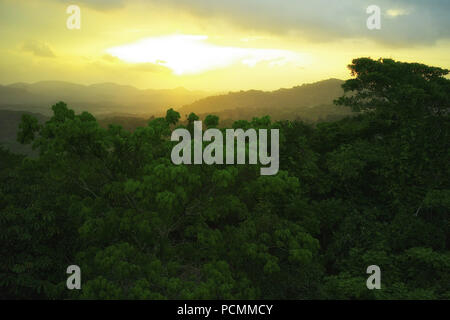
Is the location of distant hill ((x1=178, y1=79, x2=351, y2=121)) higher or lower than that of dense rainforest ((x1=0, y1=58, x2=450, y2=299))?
higher

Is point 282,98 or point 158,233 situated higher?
point 282,98

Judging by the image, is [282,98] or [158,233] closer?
Answer: [158,233]

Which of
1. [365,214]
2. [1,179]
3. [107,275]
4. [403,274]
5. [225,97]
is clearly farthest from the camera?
[225,97]

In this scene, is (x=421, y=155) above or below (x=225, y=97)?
below

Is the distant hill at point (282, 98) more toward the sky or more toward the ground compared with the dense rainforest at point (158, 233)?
more toward the sky

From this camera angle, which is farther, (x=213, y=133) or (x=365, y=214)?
(x=365, y=214)

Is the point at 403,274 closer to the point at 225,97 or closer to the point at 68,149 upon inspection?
the point at 68,149

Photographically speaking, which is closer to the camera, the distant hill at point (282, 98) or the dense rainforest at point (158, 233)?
the dense rainforest at point (158, 233)

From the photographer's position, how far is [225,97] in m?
177

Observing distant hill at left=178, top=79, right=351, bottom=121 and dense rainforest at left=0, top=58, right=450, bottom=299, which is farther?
distant hill at left=178, top=79, right=351, bottom=121
